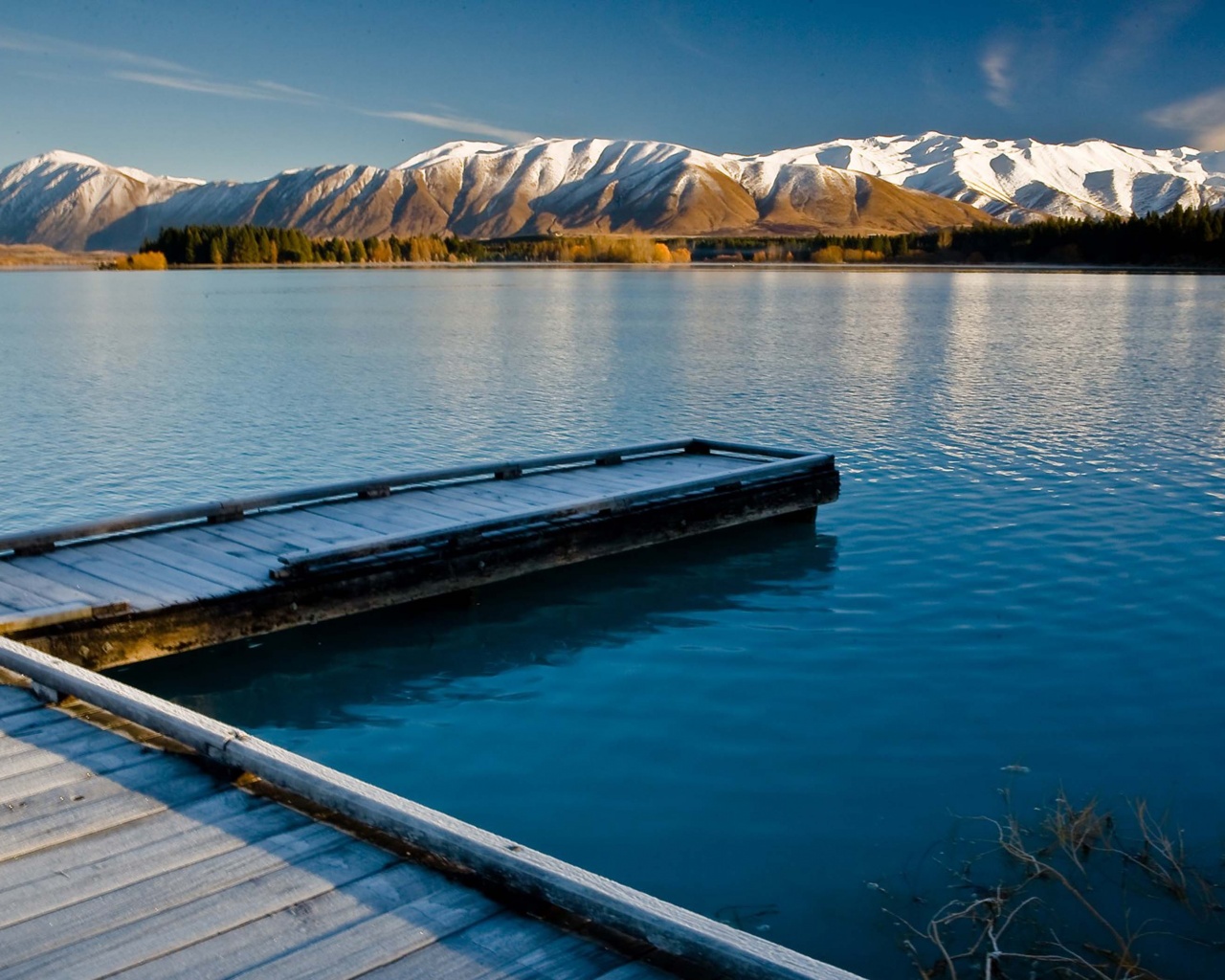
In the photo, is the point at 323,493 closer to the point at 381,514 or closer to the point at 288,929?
Result: the point at 381,514

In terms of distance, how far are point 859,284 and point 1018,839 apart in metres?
105

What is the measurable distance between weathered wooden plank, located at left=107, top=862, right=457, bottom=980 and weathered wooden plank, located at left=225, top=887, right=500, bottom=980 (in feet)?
0.12

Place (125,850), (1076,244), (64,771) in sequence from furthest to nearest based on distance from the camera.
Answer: (1076,244), (64,771), (125,850)

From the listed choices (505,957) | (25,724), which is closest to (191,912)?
(505,957)

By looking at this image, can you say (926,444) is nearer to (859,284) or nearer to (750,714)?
(750,714)

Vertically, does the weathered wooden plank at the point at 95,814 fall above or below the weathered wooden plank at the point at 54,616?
above

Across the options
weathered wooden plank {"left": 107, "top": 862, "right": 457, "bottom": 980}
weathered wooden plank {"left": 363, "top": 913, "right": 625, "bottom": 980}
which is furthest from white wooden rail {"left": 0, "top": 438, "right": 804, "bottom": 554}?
weathered wooden plank {"left": 363, "top": 913, "right": 625, "bottom": 980}

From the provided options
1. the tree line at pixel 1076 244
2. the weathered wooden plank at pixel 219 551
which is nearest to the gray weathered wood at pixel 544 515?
the weathered wooden plank at pixel 219 551

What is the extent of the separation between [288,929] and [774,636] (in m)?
7.32

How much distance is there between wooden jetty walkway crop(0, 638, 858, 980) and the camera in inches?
157

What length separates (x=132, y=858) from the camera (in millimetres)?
4777

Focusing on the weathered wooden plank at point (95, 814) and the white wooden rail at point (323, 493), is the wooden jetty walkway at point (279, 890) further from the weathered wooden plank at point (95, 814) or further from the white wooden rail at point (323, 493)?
the white wooden rail at point (323, 493)

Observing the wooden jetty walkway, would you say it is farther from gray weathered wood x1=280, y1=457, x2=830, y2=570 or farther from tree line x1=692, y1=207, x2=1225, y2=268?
tree line x1=692, y1=207, x2=1225, y2=268

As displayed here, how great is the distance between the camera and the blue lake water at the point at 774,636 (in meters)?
7.41
